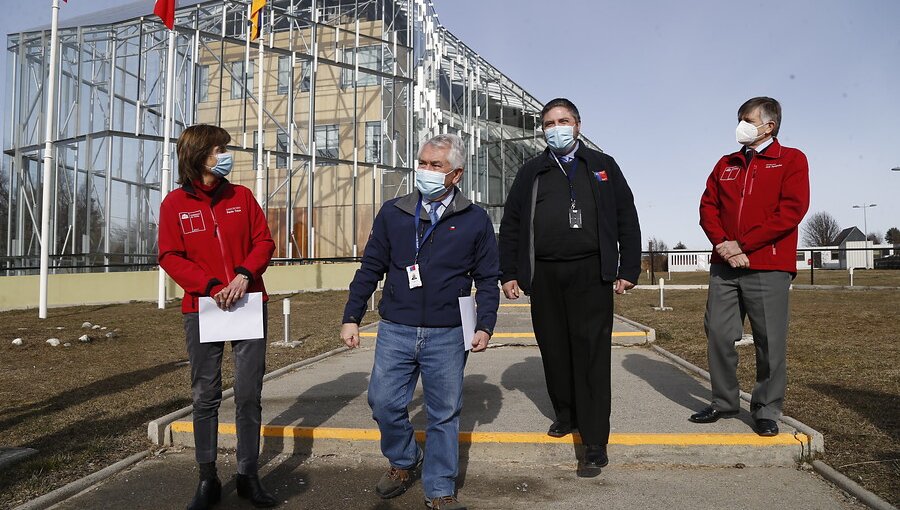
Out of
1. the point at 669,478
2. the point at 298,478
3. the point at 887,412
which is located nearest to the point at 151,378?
the point at 298,478

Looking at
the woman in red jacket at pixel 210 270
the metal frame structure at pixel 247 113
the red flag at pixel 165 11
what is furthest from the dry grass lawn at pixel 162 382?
the metal frame structure at pixel 247 113

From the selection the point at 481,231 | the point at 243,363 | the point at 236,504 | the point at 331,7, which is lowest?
the point at 236,504

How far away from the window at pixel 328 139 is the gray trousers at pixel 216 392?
84.2ft

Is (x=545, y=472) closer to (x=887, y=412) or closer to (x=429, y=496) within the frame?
(x=429, y=496)

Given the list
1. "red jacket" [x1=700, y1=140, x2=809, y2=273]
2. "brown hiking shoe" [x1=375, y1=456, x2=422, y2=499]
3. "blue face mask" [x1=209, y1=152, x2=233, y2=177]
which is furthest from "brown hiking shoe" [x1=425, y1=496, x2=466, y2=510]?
"red jacket" [x1=700, y1=140, x2=809, y2=273]

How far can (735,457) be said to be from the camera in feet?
14.0

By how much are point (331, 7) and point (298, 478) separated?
27959 millimetres

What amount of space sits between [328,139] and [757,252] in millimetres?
25929

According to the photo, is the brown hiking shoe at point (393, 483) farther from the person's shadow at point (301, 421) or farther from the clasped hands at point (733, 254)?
the clasped hands at point (733, 254)

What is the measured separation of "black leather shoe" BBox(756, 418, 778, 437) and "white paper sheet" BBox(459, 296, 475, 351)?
207cm

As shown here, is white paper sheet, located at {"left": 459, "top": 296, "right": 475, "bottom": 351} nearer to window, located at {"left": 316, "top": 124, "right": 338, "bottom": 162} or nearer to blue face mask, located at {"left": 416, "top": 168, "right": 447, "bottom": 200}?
blue face mask, located at {"left": 416, "top": 168, "right": 447, "bottom": 200}

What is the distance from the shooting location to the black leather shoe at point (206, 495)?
358cm

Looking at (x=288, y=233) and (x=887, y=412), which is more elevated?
(x=288, y=233)

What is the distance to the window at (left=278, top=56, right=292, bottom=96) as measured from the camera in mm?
28094
